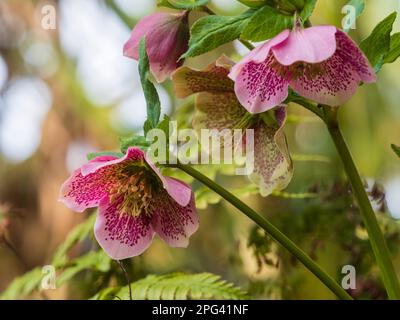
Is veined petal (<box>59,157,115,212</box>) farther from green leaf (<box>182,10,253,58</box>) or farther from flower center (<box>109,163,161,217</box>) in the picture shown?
green leaf (<box>182,10,253,58</box>)

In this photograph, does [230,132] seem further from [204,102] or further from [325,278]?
[325,278]

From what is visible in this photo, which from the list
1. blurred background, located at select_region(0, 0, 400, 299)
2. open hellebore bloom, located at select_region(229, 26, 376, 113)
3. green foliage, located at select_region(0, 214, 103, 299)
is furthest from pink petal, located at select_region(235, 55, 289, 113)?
blurred background, located at select_region(0, 0, 400, 299)

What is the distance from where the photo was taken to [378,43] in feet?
1.30

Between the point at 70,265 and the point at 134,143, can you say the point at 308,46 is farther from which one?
the point at 70,265

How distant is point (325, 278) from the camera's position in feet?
1.30

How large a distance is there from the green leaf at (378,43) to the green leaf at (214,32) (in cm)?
9

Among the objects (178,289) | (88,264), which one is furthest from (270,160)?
(88,264)

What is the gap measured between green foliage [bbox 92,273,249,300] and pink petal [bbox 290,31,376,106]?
0.29 m

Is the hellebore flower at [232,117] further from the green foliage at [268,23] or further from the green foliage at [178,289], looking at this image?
the green foliage at [178,289]

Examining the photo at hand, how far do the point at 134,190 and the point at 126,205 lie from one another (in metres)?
0.02

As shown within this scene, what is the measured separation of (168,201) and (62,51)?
129cm

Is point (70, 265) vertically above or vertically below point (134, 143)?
below

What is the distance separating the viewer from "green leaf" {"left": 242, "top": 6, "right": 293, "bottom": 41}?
1.23ft

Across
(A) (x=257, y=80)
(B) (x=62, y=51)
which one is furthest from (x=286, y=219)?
(B) (x=62, y=51)
